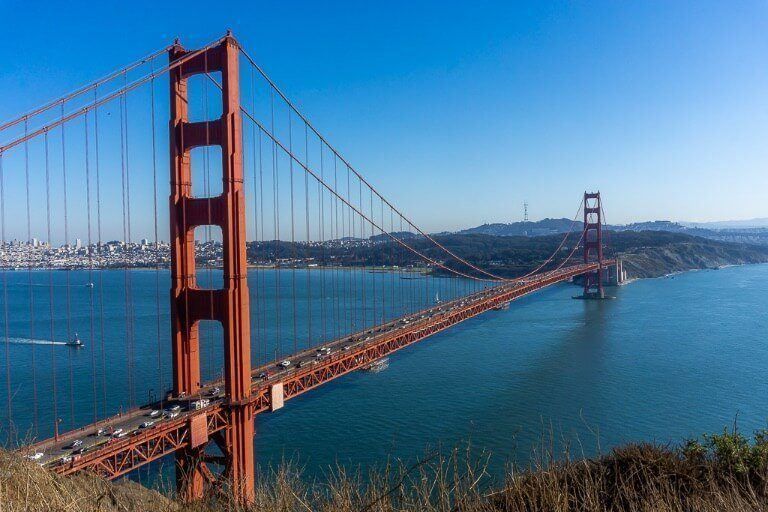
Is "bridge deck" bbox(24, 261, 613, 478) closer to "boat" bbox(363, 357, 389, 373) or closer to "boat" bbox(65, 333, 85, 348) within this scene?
"boat" bbox(363, 357, 389, 373)

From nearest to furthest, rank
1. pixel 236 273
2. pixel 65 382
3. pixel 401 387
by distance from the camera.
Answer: pixel 236 273
pixel 401 387
pixel 65 382

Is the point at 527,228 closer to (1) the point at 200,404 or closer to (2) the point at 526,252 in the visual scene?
(2) the point at 526,252

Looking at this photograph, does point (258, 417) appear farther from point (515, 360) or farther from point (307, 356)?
point (515, 360)

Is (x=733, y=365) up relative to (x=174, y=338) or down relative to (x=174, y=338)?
down

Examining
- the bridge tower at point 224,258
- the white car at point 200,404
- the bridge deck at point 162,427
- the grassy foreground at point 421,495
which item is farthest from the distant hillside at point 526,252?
the grassy foreground at point 421,495

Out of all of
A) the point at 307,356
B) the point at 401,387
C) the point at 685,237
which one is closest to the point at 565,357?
the point at 401,387

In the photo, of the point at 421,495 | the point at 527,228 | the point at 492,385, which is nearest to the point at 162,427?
the point at 421,495
